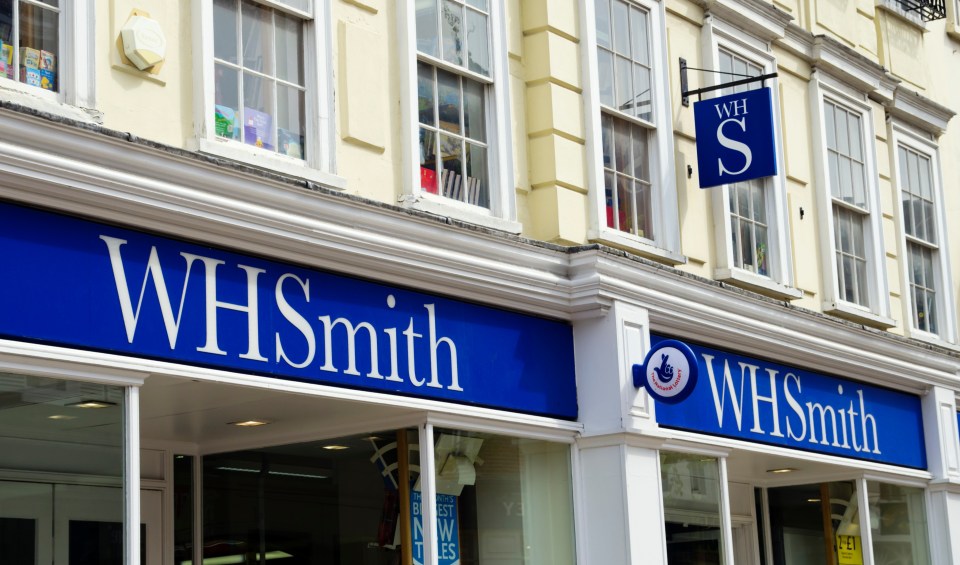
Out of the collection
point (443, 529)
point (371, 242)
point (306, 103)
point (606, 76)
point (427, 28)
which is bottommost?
point (443, 529)

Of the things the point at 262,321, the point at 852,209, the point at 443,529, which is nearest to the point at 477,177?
the point at 443,529

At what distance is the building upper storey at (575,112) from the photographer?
8.38 m

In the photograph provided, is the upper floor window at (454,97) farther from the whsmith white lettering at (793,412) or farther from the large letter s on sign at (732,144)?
the whsmith white lettering at (793,412)

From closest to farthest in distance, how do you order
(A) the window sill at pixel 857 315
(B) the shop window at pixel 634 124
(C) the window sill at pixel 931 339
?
(B) the shop window at pixel 634 124 → (A) the window sill at pixel 857 315 → (C) the window sill at pixel 931 339

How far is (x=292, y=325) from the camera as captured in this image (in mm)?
8789

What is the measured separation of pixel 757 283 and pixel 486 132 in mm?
3355

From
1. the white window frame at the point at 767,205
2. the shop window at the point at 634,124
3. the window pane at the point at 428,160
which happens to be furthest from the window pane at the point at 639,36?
the window pane at the point at 428,160

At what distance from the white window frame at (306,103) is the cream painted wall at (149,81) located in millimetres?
66

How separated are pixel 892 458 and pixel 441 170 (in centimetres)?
667

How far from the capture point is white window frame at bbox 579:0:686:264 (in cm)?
1141

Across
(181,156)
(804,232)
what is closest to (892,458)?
(804,232)

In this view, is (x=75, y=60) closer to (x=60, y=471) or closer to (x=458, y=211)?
(x=60, y=471)

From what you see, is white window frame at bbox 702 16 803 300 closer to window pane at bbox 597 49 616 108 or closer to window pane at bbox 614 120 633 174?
window pane at bbox 614 120 633 174

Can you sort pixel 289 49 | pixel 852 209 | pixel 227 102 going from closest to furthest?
pixel 227 102 < pixel 289 49 < pixel 852 209
